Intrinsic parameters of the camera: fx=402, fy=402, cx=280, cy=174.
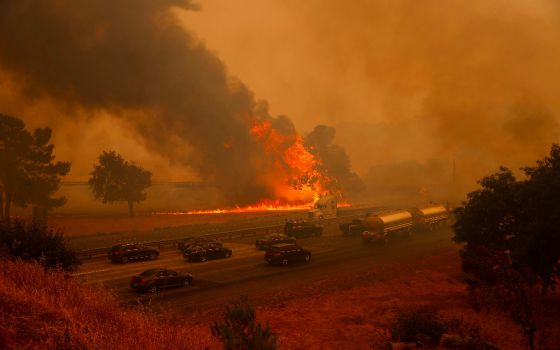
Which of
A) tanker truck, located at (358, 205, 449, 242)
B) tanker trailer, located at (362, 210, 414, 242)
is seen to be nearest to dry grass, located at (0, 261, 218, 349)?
tanker trailer, located at (362, 210, 414, 242)

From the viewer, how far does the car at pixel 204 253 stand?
30266mm

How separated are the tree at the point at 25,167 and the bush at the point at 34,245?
134 feet

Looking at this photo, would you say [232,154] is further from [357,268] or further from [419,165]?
[419,165]

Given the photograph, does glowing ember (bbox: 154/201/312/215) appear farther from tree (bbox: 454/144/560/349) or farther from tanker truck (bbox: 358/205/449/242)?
tree (bbox: 454/144/560/349)

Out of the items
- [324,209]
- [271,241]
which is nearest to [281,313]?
[271,241]

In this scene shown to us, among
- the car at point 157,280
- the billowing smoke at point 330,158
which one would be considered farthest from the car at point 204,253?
the billowing smoke at point 330,158

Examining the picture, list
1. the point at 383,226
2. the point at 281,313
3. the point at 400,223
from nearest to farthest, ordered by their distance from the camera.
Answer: the point at 281,313 → the point at 383,226 → the point at 400,223

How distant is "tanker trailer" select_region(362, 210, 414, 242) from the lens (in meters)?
37.0

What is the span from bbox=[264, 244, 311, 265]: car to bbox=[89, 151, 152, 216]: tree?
160 feet

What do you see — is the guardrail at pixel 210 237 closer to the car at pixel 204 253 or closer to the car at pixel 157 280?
the car at pixel 204 253

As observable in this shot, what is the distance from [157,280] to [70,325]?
1434 cm

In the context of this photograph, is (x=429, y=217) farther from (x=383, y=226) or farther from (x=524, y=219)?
(x=524, y=219)

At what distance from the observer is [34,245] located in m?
16.8

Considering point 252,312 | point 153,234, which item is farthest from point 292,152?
point 252,312
